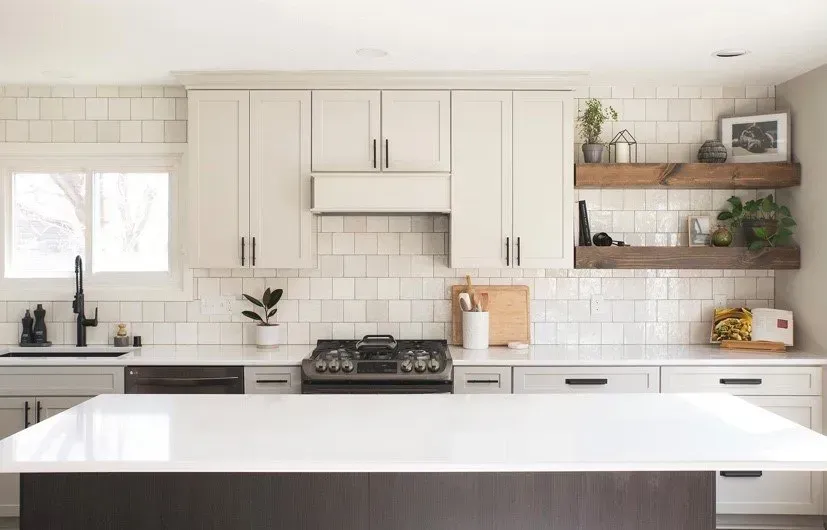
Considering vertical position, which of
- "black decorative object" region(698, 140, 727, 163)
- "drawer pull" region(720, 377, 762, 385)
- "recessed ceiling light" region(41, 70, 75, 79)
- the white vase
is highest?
"recessed ceiling light" region(41, 70, 75, 79)

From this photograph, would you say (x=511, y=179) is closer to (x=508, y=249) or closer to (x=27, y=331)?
(x=508, y=249)

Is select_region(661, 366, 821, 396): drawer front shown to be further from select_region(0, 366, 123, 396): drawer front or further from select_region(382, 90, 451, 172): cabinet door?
select_region(0, 366, 123, 396): drawer front

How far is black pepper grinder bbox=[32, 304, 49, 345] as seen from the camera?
433 centimetres

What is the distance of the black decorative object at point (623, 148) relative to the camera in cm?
431

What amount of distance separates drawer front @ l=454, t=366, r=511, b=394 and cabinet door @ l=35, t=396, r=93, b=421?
80.9 inches

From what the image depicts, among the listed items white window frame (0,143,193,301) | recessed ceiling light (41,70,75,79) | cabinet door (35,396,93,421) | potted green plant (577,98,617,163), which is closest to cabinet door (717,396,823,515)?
potted green plant (577,98,617,163)

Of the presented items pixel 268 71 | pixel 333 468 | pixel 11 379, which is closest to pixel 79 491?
pixel 333 468

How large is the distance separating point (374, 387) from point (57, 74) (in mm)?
2587

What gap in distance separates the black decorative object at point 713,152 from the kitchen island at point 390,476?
2.30 metres

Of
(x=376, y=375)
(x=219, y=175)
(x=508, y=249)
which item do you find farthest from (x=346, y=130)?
(x=376, y=375)

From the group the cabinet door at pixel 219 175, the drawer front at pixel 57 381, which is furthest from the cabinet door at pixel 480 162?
the drawer front at pixel 57 381

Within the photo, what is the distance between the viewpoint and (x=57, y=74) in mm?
4086

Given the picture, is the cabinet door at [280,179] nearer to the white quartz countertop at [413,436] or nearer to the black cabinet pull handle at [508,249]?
the black cabinet pull handle at [508,249]

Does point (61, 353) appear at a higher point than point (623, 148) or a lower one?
lower
